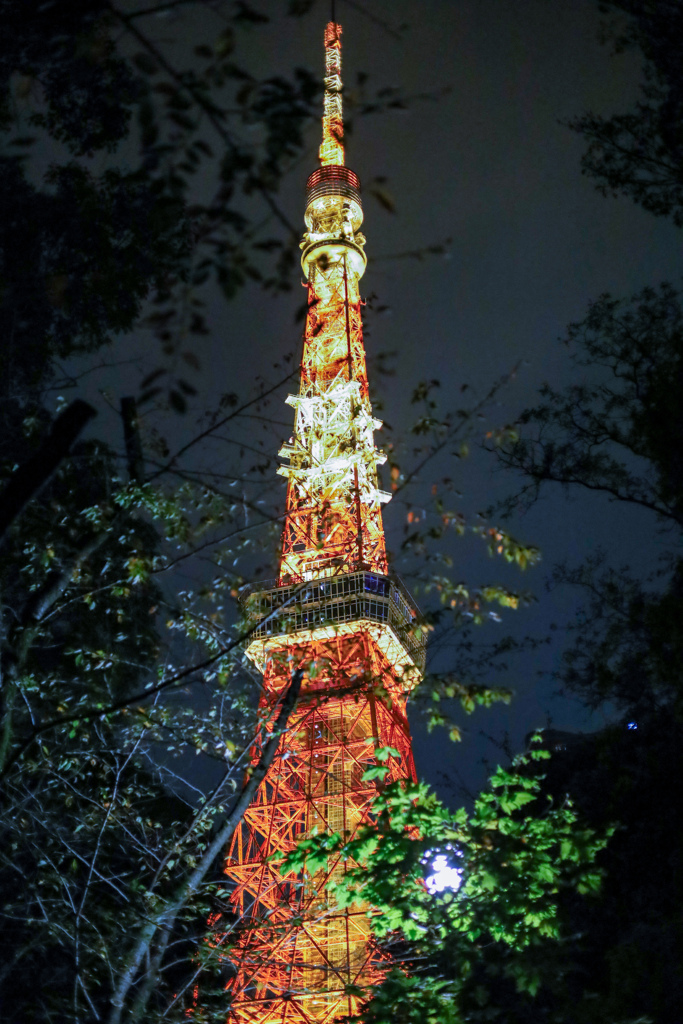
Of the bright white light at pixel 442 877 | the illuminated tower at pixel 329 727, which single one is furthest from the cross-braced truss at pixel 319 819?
the bright white light at pixel 442 877

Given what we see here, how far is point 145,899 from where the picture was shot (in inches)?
297

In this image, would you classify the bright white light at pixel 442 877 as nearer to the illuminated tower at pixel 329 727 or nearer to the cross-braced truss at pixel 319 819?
the illuminated tower at pixel 329 727

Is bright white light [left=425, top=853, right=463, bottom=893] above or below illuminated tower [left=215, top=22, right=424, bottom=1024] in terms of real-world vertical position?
below

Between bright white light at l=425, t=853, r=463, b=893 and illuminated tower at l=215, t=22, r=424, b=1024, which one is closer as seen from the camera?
bright white light at l=425, t=853, r=463, b=893

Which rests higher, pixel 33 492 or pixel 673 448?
pixel 673 448

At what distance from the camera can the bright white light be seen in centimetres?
743

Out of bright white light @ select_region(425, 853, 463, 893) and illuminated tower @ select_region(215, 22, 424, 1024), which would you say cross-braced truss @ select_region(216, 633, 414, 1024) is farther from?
bright white light @ select_region(425, 853, 463, 893)

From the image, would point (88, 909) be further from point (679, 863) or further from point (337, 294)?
point (337, 294)

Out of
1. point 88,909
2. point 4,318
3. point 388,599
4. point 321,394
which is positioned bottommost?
point 88,909

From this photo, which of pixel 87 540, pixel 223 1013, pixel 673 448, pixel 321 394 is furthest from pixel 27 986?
pixel 321 394

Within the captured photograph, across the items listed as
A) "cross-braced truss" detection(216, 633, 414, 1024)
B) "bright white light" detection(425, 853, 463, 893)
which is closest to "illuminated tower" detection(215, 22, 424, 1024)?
"cross-braced truss" detection(216, 633, 414, 1024)

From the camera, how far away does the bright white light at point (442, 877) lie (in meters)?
7.43

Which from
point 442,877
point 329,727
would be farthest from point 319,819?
point 442,877

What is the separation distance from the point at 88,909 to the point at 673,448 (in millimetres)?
6015
